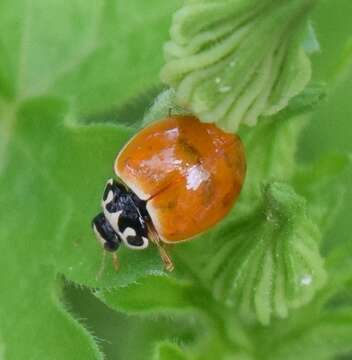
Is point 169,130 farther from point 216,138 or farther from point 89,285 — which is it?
point 89,285

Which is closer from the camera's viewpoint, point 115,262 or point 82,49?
point 115,262

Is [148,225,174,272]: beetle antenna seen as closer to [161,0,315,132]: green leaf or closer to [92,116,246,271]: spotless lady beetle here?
[92,116,246,271]: spotless lady beetle

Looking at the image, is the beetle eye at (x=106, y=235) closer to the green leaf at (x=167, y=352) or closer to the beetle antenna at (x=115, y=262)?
the beetle antenna at (x=115, y=262)

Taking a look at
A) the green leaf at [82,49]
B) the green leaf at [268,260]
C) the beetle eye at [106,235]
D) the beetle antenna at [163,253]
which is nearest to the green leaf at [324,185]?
the green leaf at [268,260]

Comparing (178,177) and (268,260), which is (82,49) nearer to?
(178,177)

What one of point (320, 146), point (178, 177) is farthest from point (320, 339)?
point (320, 146)

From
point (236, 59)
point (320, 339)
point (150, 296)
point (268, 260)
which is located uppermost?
point (236, 59)

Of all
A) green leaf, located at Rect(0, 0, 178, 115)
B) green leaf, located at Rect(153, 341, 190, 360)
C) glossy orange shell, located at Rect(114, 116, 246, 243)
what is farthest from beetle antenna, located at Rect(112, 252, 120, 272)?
green leaf, located at Rect(0, 0, 178, 115)
